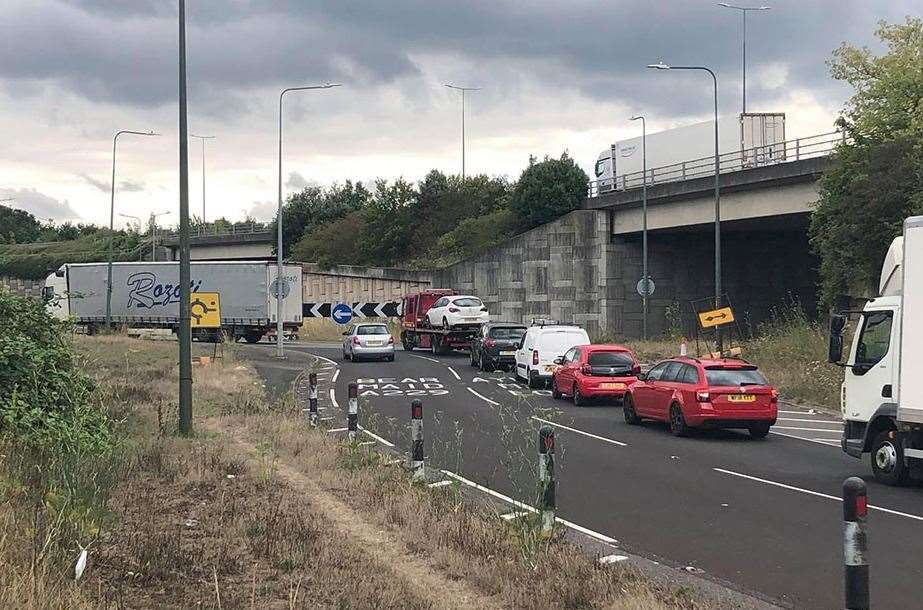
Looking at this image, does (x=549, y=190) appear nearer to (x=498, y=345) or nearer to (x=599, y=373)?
(x=498, y=345)

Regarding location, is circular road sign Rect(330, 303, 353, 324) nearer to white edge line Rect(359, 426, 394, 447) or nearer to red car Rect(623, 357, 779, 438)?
red car Rect(623, 357, 779, 438)

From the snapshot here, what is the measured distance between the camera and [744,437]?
2075cm

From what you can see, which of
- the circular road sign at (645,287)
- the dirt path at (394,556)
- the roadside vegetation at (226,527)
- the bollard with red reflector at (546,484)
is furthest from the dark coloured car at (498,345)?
the bollard with red reflector at (546,484)

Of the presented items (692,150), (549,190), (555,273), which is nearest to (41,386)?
(692,150)

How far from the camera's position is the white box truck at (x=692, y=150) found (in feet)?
154

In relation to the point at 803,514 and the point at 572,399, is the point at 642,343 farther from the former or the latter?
the point at 803,514

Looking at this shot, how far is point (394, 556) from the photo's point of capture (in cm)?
898

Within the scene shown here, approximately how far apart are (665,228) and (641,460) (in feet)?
115

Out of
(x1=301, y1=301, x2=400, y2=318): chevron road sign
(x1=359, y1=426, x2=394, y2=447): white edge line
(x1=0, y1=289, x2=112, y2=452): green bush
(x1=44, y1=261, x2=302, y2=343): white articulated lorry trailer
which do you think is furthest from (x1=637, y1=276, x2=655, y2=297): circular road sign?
(x1=0, y1=289, x2=112, y2=452): green bush

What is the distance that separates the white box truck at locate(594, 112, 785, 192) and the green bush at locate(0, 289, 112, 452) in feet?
106

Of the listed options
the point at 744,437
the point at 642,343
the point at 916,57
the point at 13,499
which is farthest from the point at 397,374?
the point at 13,499

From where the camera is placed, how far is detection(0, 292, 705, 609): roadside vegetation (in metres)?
7.39

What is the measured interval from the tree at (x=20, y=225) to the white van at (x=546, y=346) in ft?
333

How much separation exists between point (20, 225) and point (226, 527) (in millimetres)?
132348
